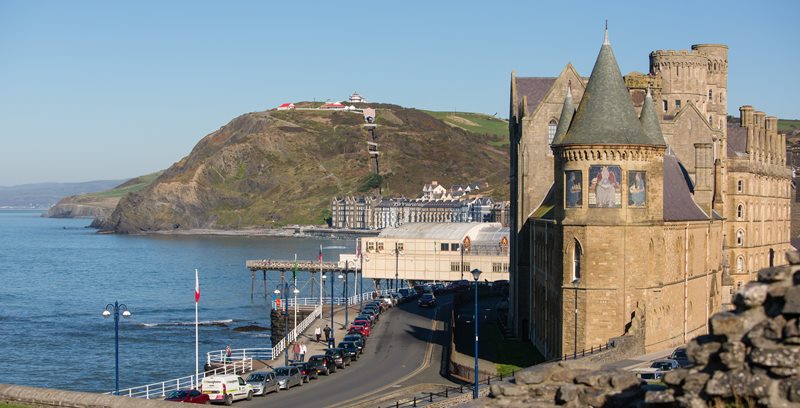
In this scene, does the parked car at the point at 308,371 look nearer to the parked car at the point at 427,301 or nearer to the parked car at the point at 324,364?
the parked car at the point at 324,364

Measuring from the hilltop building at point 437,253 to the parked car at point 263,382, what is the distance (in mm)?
A: 75535

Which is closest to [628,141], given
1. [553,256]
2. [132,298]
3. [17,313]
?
[553,256]

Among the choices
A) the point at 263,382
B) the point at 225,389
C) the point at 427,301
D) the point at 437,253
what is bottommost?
the point at 427,301

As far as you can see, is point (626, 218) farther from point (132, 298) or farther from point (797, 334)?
point (132, 298)

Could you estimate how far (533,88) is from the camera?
80.4m

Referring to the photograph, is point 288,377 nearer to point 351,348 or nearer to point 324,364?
point 324,364

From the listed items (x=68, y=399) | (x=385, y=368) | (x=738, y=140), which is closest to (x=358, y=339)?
(x=385, y=368)

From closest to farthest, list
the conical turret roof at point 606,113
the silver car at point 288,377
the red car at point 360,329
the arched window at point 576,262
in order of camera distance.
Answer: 1. the conical turret roof at point 606,113
2. the arched window at point 576,262
3. the silver car at point 288,377
4. the red car at point 360,329

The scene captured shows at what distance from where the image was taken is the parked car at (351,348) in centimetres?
6756

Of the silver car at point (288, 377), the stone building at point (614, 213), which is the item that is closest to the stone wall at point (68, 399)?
the silver car at point (288, 377)

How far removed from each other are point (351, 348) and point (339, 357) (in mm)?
4216

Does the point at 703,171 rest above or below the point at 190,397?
above

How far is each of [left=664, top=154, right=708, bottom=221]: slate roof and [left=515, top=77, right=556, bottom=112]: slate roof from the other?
31.1ft

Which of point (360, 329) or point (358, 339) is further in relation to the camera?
point (360, 329)
